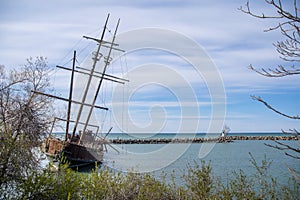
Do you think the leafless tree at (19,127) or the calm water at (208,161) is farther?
the calm water at (208,161)

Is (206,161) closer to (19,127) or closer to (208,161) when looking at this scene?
(208,161)

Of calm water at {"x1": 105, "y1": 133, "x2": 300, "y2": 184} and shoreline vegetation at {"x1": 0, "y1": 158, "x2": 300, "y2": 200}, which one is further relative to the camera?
calm water at {"x1": 105, "y1": 133, "x2": 300, "y2": 184}

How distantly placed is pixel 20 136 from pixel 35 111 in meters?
1.05

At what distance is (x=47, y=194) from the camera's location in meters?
5.74

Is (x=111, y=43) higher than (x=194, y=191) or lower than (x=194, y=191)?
higher

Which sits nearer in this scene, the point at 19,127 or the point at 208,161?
the point at 19,127

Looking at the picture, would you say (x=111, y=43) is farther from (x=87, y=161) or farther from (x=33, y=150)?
(x=33, y=150)

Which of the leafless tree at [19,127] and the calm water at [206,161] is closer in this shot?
the leafless tree at [19,127]

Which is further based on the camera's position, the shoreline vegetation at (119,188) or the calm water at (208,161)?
the calm water at (208,161)

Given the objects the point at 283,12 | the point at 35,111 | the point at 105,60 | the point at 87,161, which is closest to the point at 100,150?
the point at 87,161

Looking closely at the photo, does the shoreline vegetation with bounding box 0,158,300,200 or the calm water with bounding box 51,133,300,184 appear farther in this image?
the calm water with bounding box 51,133,300,184

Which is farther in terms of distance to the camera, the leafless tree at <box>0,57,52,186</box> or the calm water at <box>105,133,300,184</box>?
the calm water at <box>105,133,300,184</box>

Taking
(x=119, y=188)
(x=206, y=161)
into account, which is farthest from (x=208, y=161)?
(x=119, y=188)

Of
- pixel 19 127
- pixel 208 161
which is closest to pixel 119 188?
pixel 19 127
